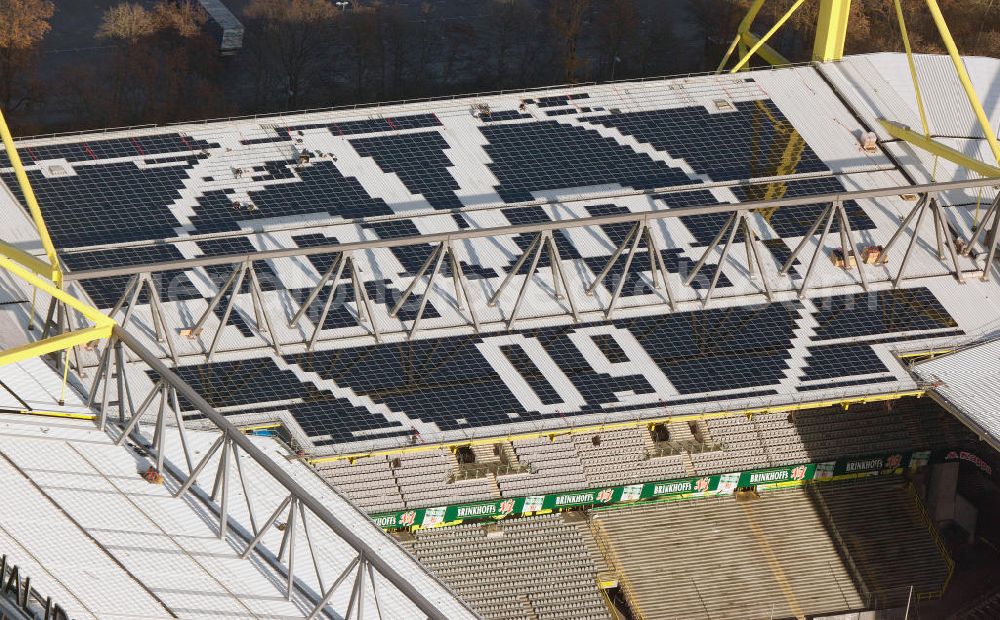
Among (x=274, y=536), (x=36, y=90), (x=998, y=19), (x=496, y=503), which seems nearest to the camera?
(x=274, y=536)

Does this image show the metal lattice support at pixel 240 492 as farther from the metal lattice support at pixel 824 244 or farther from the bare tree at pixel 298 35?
the bare tree at pixel 298 35

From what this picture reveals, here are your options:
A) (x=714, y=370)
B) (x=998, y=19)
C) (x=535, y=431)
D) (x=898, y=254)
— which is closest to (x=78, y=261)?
(x=535, y=431)

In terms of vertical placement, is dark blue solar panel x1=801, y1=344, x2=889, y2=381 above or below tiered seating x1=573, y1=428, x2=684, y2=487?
above

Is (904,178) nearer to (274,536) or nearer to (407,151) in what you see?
(407,151)

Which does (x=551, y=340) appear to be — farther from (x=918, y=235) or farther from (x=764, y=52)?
(x=764, y=52)

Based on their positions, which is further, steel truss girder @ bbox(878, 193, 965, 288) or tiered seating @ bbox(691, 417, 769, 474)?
tiered seating @ bbox(691, 417, 769, 474)

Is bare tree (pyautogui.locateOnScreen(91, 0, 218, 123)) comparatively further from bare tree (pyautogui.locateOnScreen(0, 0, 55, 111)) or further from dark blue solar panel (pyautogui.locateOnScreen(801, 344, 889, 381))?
dark blue solar panel (pyautogui.locateOnScreen(801, 344, 889, 381))

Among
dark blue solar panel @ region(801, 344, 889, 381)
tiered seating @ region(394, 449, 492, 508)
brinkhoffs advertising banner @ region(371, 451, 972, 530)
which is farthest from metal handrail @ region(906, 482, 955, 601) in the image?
tiered seating @ region(394, 449, 492, 508)
